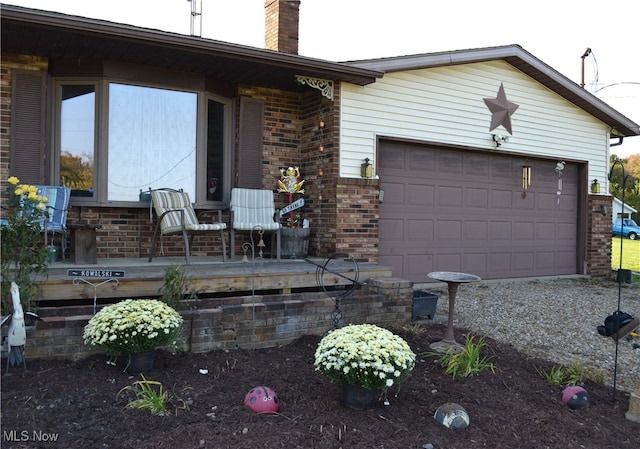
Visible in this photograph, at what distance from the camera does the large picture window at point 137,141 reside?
19.5 ft

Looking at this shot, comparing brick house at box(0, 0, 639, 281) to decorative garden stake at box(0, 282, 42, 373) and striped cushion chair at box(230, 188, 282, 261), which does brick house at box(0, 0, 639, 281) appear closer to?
striped cushion chair at box(230, 188, 282, 261)

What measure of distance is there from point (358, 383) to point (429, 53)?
5.75 meters

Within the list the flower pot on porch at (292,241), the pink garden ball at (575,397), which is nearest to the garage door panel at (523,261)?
the flower pot on porch at (292,241)

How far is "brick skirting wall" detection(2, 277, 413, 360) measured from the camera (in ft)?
11.1

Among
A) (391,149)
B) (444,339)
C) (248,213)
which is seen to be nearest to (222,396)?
(444,339)

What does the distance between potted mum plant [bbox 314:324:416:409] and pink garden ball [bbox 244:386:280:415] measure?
11.9 inches

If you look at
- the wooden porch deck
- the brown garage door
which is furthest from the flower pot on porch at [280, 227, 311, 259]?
the brown garage door

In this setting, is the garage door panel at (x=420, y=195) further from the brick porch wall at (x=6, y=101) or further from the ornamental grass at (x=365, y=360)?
the brick porch wall at (x=6, y=101)

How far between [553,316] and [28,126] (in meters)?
6.42

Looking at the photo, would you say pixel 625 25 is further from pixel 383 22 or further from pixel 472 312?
pixel 472 312

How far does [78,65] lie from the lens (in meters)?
5.87

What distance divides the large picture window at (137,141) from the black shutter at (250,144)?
0.22 meters

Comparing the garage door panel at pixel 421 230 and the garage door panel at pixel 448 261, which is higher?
the garage door panel at pixel 421 230

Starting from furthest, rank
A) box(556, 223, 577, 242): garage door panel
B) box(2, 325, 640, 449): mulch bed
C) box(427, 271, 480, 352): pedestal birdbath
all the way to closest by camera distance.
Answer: box(556, 223, 577, 242): garage door panel
box(427, 271, 480, 352): pedestal birdbath
box(2, 325, 640, 449): mulch bed
